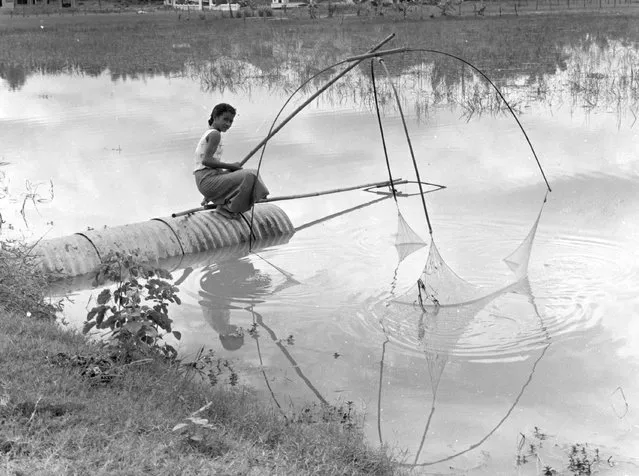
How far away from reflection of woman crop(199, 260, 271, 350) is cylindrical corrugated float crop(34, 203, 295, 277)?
38 cm

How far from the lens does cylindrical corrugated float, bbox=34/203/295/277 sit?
6.23 m

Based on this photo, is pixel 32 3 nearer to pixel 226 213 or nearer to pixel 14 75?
pixel 14 75

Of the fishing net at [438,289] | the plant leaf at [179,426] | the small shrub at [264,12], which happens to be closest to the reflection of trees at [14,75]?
the fishing net at [438,289]

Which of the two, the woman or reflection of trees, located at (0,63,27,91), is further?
reflection of trees, located at (0,63,27,91)

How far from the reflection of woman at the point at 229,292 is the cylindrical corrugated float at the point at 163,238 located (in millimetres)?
376

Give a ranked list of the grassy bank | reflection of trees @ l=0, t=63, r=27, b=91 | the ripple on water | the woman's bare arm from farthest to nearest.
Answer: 1. reflection of trees @ l=0, t=63, r=27, b=91
2. the woman's bare arm
3. the ripple on water
4. the grassy bank

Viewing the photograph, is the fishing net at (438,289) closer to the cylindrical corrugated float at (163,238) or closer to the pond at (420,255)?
the pond at (420,255)

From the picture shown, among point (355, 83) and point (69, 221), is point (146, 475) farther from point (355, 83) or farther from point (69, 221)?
point (355, 83)

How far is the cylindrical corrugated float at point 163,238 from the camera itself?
623cm

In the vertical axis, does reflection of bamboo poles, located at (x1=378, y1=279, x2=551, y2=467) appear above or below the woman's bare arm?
below

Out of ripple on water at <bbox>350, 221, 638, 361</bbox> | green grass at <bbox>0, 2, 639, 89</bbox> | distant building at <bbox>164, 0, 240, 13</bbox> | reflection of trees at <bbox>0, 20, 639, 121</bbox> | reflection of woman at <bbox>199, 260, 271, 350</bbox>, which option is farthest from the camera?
distant building at <bbox>164, 0, 240, 13</bbox>

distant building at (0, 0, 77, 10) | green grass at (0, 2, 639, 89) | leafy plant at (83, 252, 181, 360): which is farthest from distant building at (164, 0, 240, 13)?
leafy plant at (83, 252, 181, 360)

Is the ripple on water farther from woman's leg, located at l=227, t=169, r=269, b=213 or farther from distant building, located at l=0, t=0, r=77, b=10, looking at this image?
distant building, located at l=0, t=0, r=77, b=10

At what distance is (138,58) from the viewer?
20.9m
